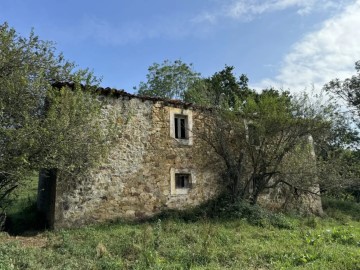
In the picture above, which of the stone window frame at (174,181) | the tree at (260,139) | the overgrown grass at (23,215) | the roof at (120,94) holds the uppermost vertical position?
the roof at (120,94)

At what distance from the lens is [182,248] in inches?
318

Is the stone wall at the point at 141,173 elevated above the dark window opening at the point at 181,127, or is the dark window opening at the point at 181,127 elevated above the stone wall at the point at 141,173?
the dark window opening at the point at 181,127

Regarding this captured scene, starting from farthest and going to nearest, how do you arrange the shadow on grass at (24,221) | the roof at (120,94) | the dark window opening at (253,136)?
1. the dark window opening at (253,136)
2. the shadow on grass at (24,221)
3. the roof at (120,94)

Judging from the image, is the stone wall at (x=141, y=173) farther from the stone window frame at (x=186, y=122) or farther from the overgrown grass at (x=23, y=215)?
the overgrown grass at (x=23, y=215)

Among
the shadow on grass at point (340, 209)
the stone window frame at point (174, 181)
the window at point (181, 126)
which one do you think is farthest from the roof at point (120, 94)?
the shadow on grass at point (340, 209)

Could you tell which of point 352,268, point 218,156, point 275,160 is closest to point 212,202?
point 218,156

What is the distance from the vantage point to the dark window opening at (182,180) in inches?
492

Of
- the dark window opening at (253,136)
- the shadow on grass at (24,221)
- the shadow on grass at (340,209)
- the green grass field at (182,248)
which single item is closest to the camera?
the green grass field at (182,248)

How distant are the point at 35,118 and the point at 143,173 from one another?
170 inches

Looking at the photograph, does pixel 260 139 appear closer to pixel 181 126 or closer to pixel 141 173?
pixel 181 126

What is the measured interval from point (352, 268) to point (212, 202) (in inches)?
259

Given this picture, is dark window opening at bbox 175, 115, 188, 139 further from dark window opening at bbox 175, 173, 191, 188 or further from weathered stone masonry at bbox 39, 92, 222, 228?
dark window opening at bbox 175, 173, 191, 188

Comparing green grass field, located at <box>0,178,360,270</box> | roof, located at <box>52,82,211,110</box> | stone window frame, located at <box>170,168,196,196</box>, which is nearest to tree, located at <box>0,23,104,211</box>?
roof, located at <box>52,82,211,110</box>

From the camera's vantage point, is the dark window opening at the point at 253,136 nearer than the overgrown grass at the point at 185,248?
No
